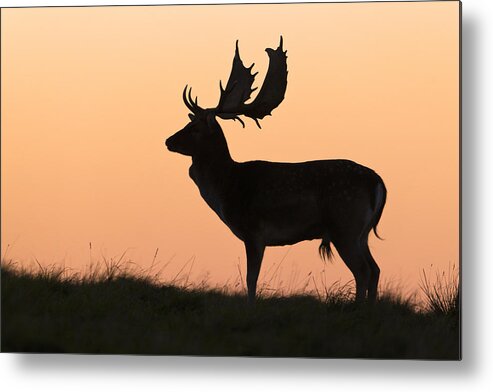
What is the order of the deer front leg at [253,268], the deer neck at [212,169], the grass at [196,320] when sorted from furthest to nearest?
the deer neck at [212,169] < the deer front leg at [253,268] < the grass at [196,320]

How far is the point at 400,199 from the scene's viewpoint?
568cm

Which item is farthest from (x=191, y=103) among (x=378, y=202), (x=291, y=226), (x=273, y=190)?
(x=378, y=202)

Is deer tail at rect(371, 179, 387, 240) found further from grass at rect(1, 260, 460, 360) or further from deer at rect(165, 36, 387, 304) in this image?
grass at rect(1, 260, 460, 360)

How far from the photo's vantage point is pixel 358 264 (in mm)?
5719

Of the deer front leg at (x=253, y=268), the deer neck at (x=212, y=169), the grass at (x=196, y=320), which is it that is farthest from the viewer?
the deer neck at (x=212, y=169)

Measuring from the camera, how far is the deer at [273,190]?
5.74 meters

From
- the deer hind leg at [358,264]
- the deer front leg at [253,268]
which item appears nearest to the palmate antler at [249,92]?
the deer front leg at [253,268]

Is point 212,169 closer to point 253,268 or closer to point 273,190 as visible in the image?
point 273,190

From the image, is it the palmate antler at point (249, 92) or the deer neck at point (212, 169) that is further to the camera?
the deer neck at point (212, 169)

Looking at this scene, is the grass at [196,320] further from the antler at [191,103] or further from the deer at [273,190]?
the antler at [191,103]

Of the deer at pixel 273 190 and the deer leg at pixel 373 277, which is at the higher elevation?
the deer at pixel 273 190

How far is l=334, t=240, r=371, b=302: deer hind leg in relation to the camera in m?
5.71

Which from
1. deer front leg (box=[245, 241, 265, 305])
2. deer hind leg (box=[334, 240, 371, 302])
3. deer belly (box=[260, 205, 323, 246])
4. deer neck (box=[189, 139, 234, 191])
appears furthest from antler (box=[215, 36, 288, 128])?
deer hind leg (box=[334, 240, 371, 302])

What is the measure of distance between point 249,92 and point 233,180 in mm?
456
